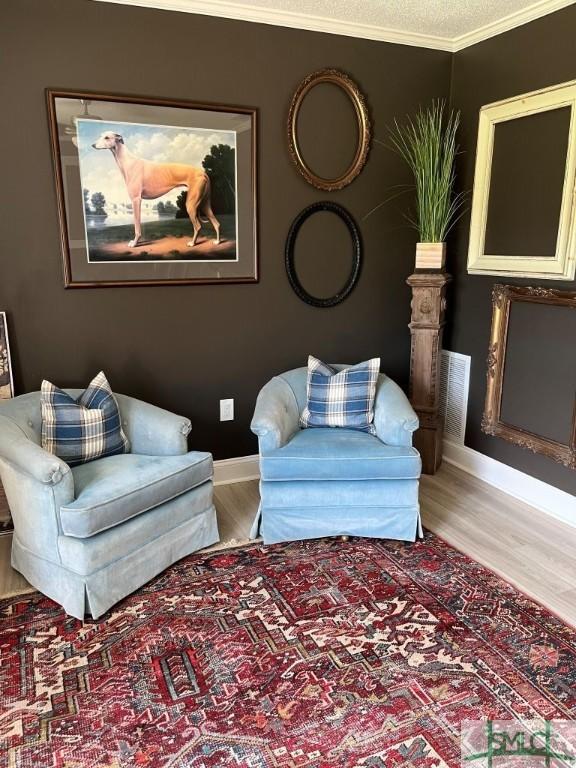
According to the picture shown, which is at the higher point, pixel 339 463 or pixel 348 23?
pixel 348 23

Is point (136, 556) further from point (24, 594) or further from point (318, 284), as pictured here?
point (318, 284)

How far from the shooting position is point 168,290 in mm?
3230

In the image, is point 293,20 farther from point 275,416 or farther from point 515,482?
point 515,482

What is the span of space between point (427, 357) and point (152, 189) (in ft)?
6.09

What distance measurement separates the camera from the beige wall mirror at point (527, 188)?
2939 mm

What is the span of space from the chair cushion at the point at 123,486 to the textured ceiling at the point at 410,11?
2339 millimetres

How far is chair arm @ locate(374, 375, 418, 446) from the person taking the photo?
9.39ft

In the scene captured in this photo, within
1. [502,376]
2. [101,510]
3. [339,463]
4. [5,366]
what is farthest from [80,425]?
[502,376]

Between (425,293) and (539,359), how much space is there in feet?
2.49

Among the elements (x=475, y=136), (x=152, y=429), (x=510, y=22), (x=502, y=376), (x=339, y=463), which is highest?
(x=510, y=22)

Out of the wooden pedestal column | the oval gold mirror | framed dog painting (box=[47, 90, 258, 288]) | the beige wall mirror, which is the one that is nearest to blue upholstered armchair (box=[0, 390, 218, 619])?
framed dog painting (box=[47, 90, 258, 288])

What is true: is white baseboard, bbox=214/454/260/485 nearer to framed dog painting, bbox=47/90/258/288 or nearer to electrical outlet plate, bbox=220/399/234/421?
electrical outlet plate, bbox=220/399/234/421

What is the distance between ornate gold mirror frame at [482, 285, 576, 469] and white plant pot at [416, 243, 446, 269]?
0.36m

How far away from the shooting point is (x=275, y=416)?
2.85m
